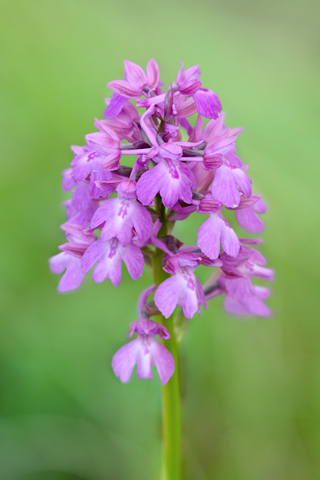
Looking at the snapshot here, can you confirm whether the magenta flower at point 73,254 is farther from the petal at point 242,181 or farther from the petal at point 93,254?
the petal at point 242,181

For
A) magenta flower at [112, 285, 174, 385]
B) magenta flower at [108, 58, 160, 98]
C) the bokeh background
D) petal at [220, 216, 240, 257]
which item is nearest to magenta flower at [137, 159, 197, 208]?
petal at [220, 216, 240, 257]

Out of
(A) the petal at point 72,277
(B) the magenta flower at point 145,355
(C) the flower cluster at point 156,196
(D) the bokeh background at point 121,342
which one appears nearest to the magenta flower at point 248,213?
(C) the flower cluster at point 156,196

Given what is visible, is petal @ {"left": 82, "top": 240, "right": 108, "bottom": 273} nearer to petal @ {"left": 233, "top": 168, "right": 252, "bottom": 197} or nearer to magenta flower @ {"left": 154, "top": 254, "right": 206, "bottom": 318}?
magenta flower @ {"left": 154, "top": 254, "right": 206, "bottom": 318}

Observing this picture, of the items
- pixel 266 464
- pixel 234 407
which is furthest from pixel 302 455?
pixel 234 407

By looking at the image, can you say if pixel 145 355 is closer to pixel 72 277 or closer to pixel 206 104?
pixel 72 277

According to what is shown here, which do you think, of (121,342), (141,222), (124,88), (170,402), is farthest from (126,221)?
(121,342)
